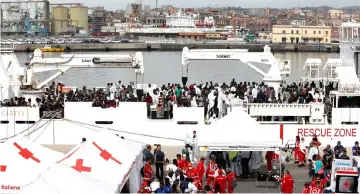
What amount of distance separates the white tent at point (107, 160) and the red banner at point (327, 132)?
681 centimetres

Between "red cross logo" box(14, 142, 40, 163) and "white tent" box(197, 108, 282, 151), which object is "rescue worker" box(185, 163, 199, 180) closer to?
"white tent" box(197, 108, 282, 151)

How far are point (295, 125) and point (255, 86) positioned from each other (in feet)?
8.79

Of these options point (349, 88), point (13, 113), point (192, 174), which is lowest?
point (192, 174)

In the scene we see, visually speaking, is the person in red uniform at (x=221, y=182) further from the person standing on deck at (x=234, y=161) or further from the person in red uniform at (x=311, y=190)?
the person standing on deck at (x=234, y=161)

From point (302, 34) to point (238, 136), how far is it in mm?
125048

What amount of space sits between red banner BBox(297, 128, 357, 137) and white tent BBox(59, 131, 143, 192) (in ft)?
22.3

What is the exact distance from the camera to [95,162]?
41.6 ft

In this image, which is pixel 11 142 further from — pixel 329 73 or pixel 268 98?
pixel 329 73

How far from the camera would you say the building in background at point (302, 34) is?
136375mm

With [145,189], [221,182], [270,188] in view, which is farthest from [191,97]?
[145,189]

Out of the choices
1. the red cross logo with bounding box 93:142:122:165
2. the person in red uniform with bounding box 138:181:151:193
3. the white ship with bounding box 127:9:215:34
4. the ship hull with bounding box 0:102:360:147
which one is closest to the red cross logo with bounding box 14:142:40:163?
the red cross logo with bounding box 93:142:122:165

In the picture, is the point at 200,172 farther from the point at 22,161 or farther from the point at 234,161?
the point at 22,161

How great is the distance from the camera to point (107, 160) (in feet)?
42.7

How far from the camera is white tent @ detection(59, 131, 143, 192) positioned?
1238cm
